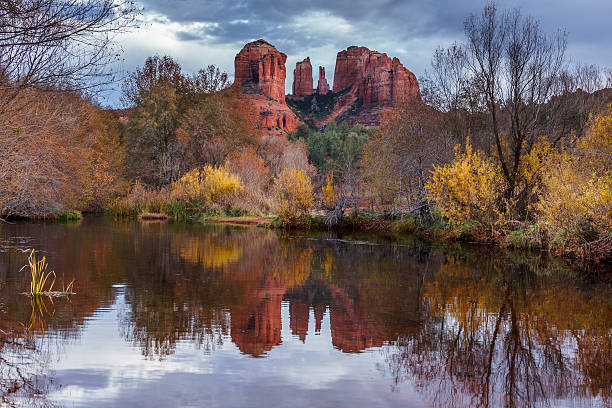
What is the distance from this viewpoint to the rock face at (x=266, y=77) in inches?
4382

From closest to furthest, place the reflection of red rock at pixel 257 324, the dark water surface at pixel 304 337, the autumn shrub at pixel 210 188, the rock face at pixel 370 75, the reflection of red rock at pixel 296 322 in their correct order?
the dark water surface at pixel 304 337, the reflection of red rock at pixel 257 324, the reflection of red rock at pixel 296 322, the autumn shrub at pixel 210 188, the rock face at pixel 370 75

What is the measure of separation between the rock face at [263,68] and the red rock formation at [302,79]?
562 inches

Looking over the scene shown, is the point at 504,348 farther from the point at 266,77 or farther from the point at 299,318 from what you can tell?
the point at 266,77

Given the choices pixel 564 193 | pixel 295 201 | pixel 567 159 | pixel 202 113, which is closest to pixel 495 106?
pixel 567 159

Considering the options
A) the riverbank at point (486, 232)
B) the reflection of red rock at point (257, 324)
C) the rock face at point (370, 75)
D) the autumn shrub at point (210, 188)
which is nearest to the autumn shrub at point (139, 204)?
the autumn shrub at point (210, 188)

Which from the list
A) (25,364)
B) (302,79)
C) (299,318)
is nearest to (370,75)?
(302,79)

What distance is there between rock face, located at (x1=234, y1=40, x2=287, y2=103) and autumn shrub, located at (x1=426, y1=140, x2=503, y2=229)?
105m

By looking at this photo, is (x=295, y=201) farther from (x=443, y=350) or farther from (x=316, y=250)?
(x=443, y=350)

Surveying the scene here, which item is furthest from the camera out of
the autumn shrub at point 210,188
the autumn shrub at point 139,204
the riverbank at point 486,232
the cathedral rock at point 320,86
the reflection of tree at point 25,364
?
the cathedral rock at point 320,86

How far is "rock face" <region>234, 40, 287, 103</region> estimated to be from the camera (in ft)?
392

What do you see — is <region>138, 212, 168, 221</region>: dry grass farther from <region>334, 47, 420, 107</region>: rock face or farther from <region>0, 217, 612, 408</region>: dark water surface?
<region>334, 47, 420, 107</region>: rock face

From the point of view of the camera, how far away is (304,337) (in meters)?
6.52

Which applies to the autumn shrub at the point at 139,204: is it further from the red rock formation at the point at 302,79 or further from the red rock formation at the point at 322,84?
the red rock formation at the point at 322,84

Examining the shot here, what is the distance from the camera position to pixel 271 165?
1594 inches
